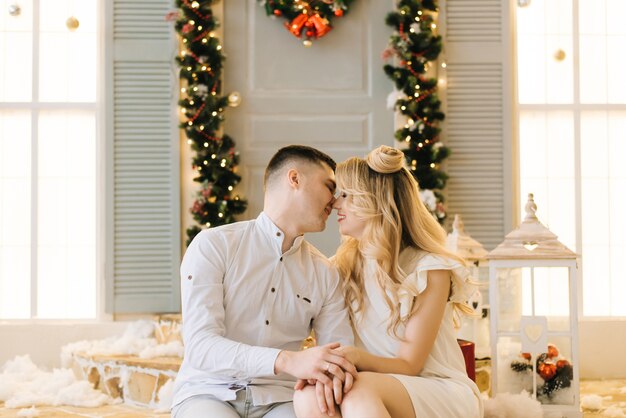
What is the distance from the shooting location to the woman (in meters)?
2.19

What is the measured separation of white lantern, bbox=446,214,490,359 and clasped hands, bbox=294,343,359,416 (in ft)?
6.03

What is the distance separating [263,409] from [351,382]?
1.26 feet

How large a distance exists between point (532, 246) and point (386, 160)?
127cm

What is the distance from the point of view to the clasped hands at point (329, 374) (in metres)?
1.94

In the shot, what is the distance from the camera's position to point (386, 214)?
2.34 meters

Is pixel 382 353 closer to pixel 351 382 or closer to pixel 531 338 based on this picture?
pixel 351 382

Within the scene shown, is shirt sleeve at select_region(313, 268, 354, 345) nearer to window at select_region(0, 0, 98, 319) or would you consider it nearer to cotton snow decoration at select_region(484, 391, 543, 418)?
cotton snow decoration at select_region(484, 391, 543, 418)

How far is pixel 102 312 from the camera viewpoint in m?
4.90

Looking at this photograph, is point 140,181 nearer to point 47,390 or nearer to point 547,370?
point 47,390

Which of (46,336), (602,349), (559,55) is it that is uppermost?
(559,55)

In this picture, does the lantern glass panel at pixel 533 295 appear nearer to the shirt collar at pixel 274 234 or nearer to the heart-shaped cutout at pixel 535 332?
the heart-shaped cutout at pixel 535 332

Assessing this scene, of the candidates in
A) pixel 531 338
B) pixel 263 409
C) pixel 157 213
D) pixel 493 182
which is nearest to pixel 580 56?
pixel 493 182

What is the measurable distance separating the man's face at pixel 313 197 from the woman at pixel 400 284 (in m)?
0.05

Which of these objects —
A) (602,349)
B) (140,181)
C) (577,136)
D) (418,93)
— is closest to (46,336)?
(140,181)
